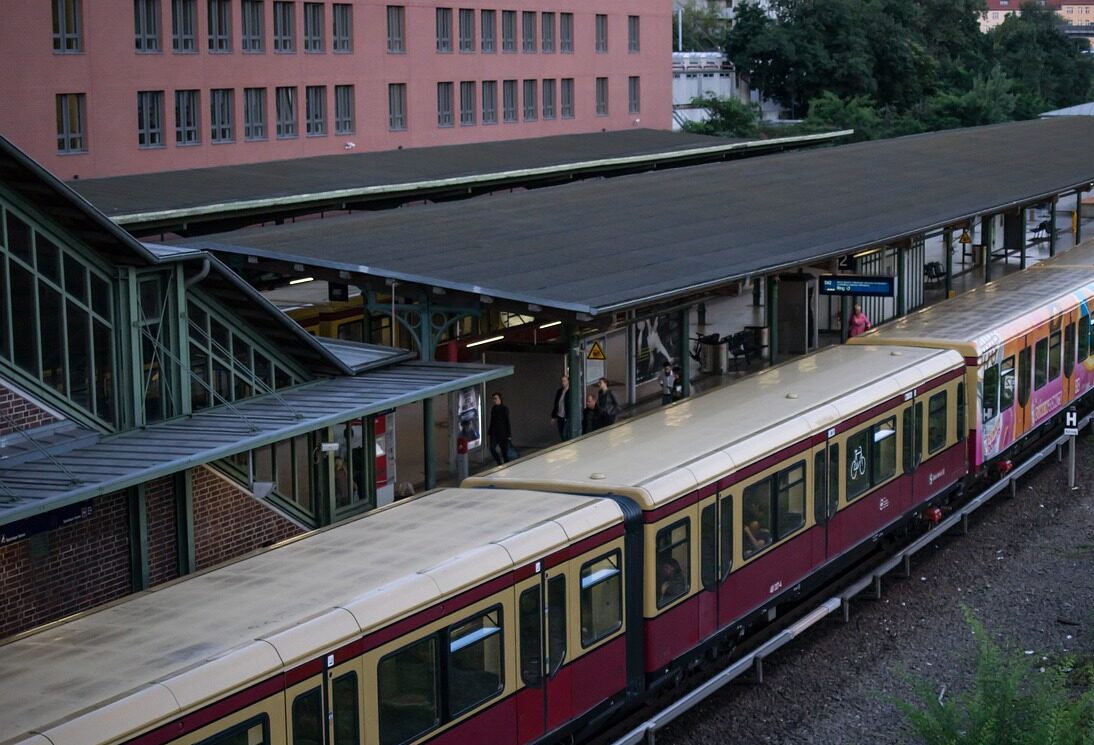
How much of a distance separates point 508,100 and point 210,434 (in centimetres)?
3581

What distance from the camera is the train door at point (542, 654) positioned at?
34.7 ft

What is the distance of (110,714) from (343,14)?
115 feet

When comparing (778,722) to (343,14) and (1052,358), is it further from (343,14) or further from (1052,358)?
(343,14)

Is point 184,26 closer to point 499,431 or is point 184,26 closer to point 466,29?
point 466,29

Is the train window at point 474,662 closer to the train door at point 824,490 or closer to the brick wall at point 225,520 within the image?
the brick wall at point 225,520

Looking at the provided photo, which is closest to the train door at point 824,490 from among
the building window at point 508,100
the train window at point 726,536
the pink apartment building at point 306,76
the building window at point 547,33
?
the train window at point 726,536

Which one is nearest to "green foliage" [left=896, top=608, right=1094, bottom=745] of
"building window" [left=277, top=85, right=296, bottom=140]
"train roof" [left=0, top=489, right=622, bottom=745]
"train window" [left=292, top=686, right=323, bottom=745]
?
"train roof" [left=0, top=489, right=622, bottom=745]

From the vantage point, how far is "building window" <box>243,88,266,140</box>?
37.7 metres

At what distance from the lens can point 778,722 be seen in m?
13.1

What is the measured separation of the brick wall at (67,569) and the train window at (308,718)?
3.89m

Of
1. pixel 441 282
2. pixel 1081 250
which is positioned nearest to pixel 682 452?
pixel 441 282

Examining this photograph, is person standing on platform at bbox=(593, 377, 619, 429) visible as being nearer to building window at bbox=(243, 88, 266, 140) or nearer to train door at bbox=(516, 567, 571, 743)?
train door at bbox=(516, 567, 571, 743)

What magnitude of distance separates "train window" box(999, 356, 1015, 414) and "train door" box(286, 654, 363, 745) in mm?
12351

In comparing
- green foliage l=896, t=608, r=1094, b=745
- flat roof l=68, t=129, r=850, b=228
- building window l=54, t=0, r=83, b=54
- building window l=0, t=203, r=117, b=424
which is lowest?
green foliage l=896, t=608, r=1094, b=745
